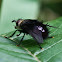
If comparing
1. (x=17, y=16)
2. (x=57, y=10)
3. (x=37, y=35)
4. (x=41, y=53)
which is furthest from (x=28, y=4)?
(x=41, y=53)

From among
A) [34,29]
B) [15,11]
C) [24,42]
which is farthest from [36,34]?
[15,11]

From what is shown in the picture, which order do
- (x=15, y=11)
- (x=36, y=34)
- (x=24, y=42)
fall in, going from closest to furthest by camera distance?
(x=36, y=34) < (x=24, y=42) < (x=15, y=11)

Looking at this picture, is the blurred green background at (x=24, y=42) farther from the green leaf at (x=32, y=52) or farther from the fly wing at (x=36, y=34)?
the fly wing at (x=36, y=34)

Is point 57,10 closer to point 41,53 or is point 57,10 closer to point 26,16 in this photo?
point 26,16

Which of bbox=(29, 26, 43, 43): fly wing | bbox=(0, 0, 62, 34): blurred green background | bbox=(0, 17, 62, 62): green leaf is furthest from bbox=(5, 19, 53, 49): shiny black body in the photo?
bbox=(0, 0, 62, 34): blurred green background

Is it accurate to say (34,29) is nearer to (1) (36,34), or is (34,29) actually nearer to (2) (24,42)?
(1) (36,34)

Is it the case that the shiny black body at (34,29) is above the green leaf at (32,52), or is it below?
above

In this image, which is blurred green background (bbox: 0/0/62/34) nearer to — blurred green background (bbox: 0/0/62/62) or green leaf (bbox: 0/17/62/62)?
blurred green background (bbox: 0/0/62/62)

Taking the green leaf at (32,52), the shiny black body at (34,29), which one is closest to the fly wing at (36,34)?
the shiny black body at (34,29)
